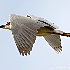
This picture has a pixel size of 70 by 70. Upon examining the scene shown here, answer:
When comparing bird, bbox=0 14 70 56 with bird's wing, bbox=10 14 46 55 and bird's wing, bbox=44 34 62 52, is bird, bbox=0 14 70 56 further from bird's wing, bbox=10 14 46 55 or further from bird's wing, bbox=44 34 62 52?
bird's wing, bbox=44 34 62 52

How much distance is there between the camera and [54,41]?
11.4m

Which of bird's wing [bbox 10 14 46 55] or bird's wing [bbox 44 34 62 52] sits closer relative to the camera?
bird's wing [bbox 10 14 46 55]

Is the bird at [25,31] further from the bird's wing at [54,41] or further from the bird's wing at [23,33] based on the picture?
the bird's wing at [54,41]

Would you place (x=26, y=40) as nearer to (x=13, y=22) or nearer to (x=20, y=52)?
(x=20, y=52)

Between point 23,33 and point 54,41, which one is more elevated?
point 23,33

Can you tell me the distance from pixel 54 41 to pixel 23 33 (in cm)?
397

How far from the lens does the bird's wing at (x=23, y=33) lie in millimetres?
7031

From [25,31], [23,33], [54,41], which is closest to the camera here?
[23,33]

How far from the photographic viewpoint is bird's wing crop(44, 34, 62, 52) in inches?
445

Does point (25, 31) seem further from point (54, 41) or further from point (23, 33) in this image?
point (54, 41)

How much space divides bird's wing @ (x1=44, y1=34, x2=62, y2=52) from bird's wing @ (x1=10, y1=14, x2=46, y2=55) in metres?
2.91

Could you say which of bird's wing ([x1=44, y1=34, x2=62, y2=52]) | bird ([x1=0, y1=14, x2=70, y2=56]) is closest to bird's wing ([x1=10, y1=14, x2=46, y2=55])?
bird ([x1=0, y1=14, x2=70, y2=56])

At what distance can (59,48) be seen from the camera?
1155 cm

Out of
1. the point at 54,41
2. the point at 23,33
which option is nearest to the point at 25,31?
the point at 23,33
